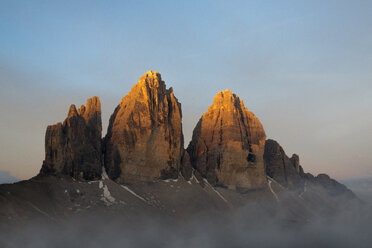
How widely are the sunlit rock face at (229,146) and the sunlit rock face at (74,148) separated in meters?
57.8

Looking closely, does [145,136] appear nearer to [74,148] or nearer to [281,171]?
[74,148]

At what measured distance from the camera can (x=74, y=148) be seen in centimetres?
12100

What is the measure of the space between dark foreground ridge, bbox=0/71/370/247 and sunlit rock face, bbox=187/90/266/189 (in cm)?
49

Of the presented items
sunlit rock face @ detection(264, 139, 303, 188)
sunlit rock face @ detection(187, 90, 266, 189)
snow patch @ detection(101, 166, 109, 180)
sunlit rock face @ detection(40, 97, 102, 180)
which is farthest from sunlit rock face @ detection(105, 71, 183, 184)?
sunlit rock face @ detection(264, 139, 303, 188)

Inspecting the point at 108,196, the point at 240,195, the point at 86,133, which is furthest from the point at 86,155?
the point at 240,195

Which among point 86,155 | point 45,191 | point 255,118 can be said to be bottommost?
point 45,191

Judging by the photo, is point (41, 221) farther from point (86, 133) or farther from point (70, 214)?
point (86, 133)

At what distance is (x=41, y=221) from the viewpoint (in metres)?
92.5

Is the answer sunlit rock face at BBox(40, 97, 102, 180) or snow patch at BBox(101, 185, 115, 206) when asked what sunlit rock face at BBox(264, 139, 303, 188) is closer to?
sunlit rock face at BBox(40, 97, 102, 180)

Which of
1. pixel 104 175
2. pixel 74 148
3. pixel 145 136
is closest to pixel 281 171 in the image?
pixel 145 136

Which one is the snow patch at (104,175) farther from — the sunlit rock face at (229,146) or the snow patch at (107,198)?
the sunlit rock face at (229,146)

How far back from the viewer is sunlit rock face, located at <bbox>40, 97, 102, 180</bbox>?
4675 inches

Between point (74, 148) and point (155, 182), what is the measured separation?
109 feet

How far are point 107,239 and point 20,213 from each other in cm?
2303
